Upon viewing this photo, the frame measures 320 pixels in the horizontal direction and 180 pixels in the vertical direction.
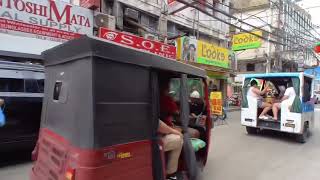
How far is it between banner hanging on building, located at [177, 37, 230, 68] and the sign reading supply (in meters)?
3.23

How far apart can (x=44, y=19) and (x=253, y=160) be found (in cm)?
881

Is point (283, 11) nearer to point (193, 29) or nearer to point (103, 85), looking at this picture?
point (193, 29)

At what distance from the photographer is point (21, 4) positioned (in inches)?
394

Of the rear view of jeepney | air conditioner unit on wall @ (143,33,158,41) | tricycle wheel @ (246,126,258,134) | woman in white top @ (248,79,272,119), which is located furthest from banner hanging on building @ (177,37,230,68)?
tricycle wheel @ (246,126,258,134)

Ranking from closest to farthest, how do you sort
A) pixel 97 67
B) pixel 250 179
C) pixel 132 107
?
pixel 97 67 < pixel 132 107 < pixel 250 179

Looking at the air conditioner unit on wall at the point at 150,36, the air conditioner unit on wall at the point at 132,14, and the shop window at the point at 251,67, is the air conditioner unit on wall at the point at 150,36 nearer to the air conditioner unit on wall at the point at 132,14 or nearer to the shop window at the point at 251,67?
the air conditioner unit on wall at the point at 132,14

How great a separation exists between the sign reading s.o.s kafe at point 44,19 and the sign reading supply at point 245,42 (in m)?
14.4

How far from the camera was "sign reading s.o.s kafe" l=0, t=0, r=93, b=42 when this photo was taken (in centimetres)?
973

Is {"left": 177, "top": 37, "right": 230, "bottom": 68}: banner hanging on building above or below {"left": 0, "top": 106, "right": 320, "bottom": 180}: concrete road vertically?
above

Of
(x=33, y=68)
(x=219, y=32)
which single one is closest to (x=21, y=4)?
(x=33, y=68)

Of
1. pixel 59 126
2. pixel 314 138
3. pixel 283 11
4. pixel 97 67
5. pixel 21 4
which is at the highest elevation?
pixel 283 11

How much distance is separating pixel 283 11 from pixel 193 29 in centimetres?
1304

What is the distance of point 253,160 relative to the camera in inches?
267

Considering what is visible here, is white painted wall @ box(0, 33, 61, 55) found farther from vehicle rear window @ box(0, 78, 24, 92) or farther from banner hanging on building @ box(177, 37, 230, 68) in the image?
banner hanging on building @ box(177, 37, 230, 68)
